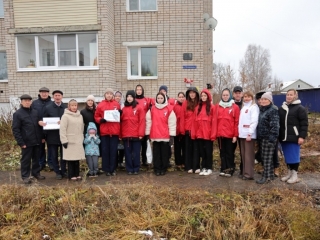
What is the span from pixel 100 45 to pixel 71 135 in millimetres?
6820

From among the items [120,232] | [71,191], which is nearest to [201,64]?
[71,191]

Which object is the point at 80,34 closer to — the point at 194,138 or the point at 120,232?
the point at 194,138

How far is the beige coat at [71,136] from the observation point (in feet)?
18.0

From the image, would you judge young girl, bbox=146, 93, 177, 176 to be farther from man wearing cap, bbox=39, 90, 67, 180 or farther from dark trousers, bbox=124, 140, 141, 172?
man wearing cap, bbox=39, 90, 67, 180

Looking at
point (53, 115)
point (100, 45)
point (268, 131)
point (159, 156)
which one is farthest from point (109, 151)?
point (100, 45)

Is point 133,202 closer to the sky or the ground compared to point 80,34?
closer to the ground

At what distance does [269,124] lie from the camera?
514cm

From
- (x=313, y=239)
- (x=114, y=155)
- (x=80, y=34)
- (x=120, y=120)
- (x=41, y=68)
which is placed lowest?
(x=313, y=239)

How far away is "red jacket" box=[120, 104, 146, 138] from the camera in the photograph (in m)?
5.94

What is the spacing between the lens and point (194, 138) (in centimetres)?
591

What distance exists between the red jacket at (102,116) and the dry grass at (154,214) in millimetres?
1668

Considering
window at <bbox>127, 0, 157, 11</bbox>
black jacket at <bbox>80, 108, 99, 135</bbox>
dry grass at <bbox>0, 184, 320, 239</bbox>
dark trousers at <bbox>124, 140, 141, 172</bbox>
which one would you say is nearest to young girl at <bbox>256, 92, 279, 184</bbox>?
dry grass at <bbox>0, 184, 320, 239</bbox>

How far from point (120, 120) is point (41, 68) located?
7559 millimetres

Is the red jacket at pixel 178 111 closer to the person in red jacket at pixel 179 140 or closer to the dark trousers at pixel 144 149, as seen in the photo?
the person in red jacket at pixel 179 140
